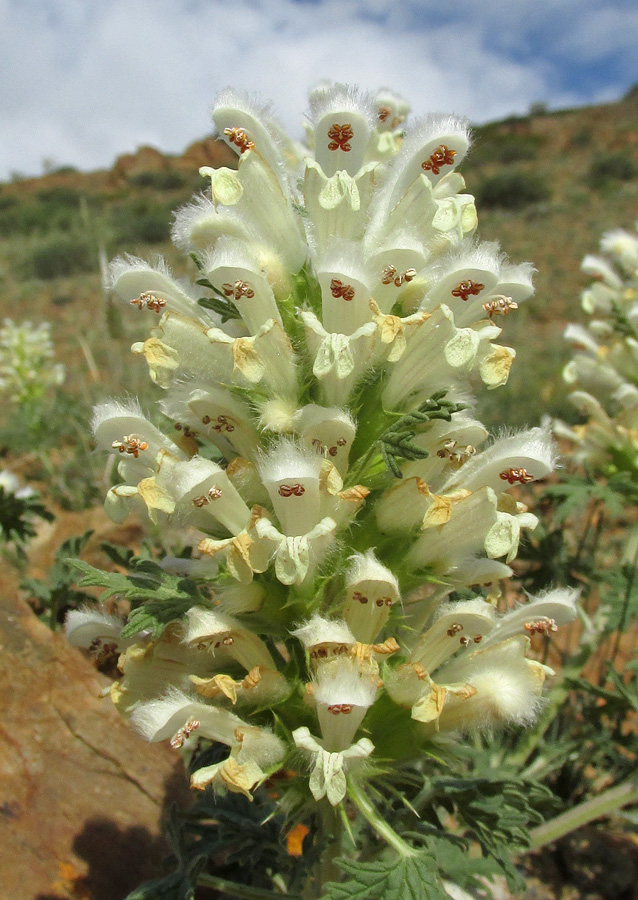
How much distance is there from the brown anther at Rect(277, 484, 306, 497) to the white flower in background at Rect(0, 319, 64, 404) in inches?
279

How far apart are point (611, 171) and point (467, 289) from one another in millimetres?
38498

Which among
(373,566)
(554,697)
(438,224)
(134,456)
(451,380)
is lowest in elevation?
(554,697)

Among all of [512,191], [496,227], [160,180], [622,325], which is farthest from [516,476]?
[160,180]

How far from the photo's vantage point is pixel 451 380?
2.14m

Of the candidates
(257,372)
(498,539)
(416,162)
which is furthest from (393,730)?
(416,162)

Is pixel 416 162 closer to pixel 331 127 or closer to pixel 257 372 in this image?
pixel 331 127

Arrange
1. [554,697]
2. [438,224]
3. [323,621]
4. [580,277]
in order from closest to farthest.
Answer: [323,621], [438,224], [554,697], [580,277]

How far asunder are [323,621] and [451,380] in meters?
0.83

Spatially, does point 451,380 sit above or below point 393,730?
above

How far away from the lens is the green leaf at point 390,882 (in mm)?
1720

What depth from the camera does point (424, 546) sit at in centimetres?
209

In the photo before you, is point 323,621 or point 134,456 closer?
point 323,621

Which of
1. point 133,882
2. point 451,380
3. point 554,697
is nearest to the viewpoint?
point 451,380

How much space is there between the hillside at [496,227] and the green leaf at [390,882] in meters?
1.87
